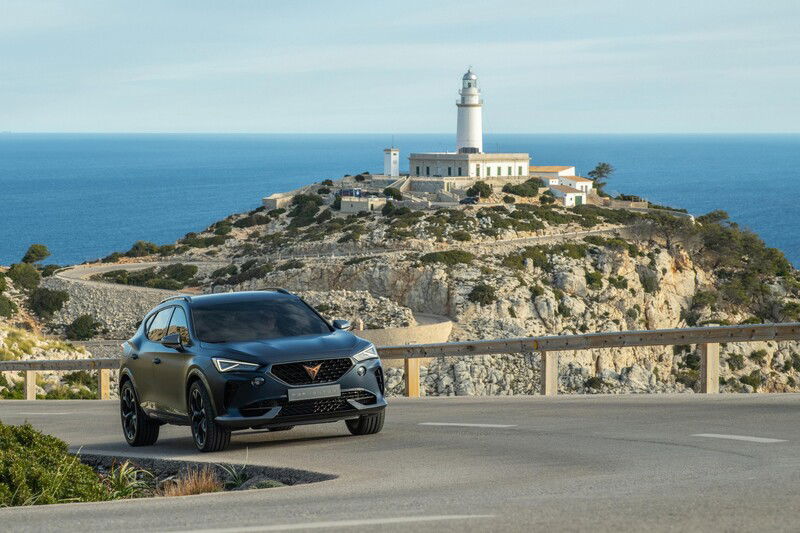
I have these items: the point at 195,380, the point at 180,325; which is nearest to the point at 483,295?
the point at 180,325

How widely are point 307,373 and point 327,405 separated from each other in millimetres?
371

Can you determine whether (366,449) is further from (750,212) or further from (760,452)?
(750,212)

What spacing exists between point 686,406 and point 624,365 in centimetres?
4921

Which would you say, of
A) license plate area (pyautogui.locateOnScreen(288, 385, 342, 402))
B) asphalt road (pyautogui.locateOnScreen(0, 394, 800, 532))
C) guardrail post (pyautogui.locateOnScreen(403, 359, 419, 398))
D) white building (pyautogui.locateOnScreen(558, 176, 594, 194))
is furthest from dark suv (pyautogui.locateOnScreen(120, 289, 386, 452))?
white building (pyautogui.locateOnScreen(558, 176, 594, 194))

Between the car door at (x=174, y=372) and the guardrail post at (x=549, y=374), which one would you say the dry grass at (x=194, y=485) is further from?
the guardrail post at (x=549, y=374)

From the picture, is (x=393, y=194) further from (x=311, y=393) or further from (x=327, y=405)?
(x=311, y=393)

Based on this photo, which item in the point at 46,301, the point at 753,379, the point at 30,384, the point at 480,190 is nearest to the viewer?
the point at 30,384

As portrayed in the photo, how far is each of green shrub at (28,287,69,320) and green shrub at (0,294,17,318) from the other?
144 centimetres

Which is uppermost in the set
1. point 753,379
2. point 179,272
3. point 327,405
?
point 327,405

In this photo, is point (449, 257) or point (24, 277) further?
point (24, 277)

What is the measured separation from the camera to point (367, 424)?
42.8 feet

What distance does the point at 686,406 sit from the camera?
1451 cm

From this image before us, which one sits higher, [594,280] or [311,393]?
[311,393]

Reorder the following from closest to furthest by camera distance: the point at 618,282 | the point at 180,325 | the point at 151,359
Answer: the point at 180,325 → the point at 151,359 → the point at 618,282
